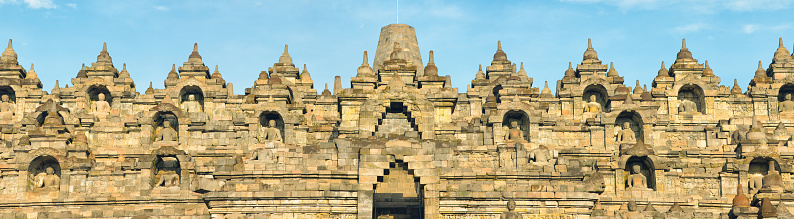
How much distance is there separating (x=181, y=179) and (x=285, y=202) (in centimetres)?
1259

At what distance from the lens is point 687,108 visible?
79562 millimetres

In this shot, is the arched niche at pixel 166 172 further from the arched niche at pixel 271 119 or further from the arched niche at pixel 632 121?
the arched niche at pixel 632 121

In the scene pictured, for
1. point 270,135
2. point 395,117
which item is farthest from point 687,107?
point 270,135

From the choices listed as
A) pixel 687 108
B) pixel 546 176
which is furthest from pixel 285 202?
pixel 687 108

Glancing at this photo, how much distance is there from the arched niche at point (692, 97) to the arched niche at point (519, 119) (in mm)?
10047

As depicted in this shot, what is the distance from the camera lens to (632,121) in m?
76.1

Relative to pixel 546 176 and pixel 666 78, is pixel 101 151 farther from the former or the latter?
pixel 666 78

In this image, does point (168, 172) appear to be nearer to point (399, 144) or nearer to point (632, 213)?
point (399, 144)

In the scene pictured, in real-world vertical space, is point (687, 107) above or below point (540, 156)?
above

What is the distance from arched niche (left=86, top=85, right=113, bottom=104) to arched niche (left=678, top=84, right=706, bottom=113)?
30.9 meters

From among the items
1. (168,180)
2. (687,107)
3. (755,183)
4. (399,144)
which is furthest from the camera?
(687,107)

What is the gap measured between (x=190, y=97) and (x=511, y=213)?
32.6 metres

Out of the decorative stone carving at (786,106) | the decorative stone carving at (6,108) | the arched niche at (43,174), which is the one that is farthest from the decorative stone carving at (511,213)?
the decorative stone carving at (6,108)

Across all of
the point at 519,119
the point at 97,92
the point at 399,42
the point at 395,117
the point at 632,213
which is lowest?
the point at 632,213
